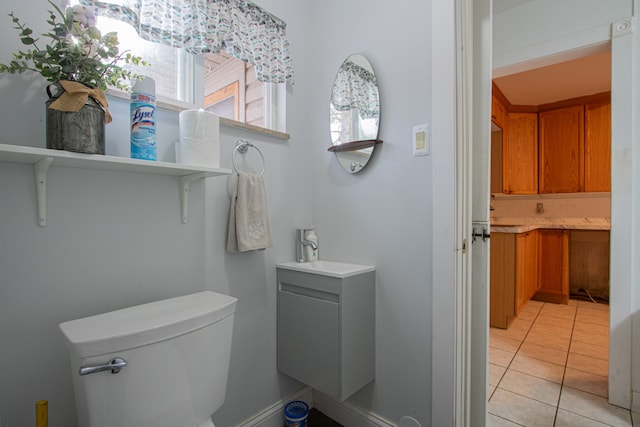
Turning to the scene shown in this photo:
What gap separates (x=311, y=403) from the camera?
174 cm

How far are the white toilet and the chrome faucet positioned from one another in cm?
65

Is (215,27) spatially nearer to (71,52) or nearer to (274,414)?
(71,52)

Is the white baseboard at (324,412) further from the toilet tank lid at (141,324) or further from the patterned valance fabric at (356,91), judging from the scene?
the patterned valance fabric at (356,91)

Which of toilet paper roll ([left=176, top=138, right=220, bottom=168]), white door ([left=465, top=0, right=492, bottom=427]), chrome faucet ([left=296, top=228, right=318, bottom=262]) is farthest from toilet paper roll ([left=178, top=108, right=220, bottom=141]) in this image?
white door ([left=465, top=0, right=492, bottom=427])

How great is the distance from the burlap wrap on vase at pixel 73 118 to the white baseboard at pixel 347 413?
162 cm

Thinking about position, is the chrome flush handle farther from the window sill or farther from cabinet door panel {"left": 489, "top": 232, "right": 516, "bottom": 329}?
cabinet door panel {"left": 489, "top": 232, "right": 516, "bottom": 329}

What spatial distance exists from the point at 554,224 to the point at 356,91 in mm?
3451

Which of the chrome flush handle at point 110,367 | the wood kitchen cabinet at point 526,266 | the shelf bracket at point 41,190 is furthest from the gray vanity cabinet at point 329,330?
the wood kitchen cabinet at point 526,266

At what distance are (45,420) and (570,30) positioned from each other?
10.4 ft

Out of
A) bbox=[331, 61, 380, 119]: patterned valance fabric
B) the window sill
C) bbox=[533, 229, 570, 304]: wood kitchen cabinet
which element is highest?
bbox=[331, 61, 380, 119]: patterned valance fabric

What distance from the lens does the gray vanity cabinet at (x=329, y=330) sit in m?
1.32

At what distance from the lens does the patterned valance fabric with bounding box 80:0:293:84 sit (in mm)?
1097

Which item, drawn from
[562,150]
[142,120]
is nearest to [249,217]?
[142,120]

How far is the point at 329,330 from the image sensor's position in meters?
1.35
